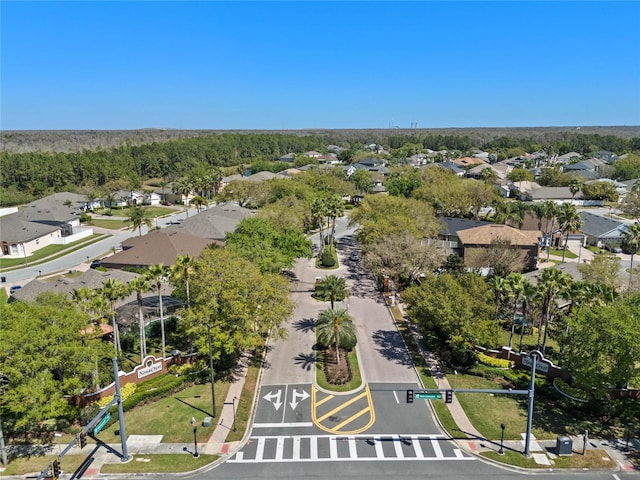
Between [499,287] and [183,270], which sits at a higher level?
[183,270]

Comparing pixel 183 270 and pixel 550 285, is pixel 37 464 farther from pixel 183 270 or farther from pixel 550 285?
pixel 550 285

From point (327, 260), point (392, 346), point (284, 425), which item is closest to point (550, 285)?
point (392, 346)

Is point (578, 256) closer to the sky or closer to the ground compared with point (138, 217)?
closer to the ground

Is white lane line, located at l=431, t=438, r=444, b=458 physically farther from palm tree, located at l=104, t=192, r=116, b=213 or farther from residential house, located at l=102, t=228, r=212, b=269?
palm tree, located at l=104, t=192, r=116, b=213

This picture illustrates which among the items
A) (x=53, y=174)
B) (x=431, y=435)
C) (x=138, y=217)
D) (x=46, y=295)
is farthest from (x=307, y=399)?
(x=53, y=174)

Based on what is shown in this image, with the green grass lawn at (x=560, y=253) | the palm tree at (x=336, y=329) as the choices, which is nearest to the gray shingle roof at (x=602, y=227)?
the green grass lawn at (x=560, y=253)

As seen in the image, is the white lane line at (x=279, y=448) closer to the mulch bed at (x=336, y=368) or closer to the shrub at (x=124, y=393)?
the mulch bed at (x=336, y=368)

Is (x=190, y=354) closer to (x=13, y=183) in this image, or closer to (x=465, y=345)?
(x=465, y=345)
